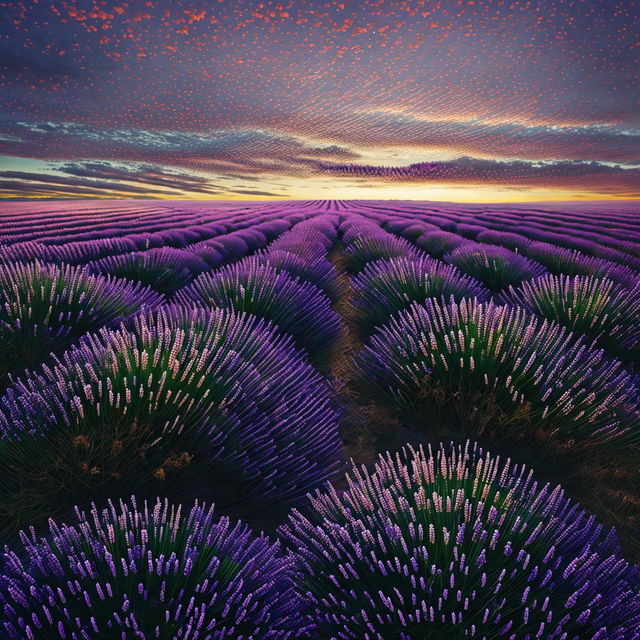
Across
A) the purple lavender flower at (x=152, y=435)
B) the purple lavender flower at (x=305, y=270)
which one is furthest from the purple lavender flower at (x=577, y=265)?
the purple lavender flower at (x=152, y=435)

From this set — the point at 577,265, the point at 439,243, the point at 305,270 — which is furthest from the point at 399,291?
the point at 439,243

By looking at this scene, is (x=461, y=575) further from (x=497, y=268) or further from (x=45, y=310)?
(x=497, y=268)

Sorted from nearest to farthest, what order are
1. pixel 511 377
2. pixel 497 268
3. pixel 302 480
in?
pixel 302 480 < pixel 511 377 < pixel 497 268

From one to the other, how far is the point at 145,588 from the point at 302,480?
0.75 metres

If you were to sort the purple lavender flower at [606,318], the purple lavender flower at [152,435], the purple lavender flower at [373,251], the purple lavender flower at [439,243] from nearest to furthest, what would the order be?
the purple lavender flower at [152,435], the purple lavender flower at [606,318], the purple lavender flower at [373,251], the purple lavender flower at [439,243]

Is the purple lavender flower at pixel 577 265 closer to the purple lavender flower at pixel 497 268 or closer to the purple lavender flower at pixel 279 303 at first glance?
the purple lavender flower at pixel 497 268

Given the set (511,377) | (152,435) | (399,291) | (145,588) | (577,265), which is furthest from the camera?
(577,265)

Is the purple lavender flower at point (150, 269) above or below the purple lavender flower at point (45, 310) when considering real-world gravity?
below

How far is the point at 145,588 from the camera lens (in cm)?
90

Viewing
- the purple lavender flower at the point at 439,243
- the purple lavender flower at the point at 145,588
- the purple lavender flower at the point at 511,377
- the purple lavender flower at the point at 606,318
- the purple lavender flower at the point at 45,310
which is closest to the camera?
the purple lavender flower at the point at 145,588

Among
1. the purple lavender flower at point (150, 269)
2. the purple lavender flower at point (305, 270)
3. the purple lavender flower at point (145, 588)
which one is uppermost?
the purple lavender flower at point (145, 588)

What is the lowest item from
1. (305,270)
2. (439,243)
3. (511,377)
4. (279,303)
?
(439,243)

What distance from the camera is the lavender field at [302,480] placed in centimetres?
90

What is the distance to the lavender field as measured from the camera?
2.96ft
